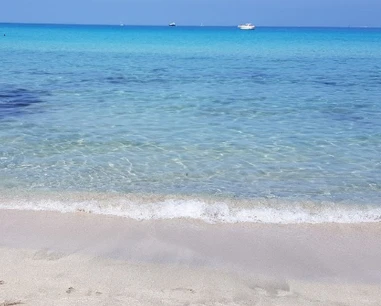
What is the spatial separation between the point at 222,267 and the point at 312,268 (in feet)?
3.24

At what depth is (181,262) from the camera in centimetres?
530

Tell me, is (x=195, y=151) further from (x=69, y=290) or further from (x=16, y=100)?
(x=16, y=100)

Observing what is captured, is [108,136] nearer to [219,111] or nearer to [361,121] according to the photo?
[219,111]

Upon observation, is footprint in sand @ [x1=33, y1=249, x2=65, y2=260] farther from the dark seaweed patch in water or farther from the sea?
the dark seaweed patch in water

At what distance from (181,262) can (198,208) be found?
167cm

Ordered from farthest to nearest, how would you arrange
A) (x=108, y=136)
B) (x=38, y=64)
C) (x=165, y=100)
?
(x=38, y=64) < (x=165, y=100) < (x=108, y=136)

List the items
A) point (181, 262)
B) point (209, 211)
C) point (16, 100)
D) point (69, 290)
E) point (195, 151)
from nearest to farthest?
point (69, 290) → point (181, 262) → point (209, 211) → point (195, 151) → point (16, 100)

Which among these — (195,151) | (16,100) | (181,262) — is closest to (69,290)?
(181,262)

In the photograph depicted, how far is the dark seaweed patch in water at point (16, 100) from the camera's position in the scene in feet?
44.9

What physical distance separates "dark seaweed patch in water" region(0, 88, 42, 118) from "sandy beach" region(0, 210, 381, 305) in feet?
25.2

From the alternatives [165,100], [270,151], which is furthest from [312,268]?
[165,100]

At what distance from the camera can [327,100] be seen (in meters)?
16.4

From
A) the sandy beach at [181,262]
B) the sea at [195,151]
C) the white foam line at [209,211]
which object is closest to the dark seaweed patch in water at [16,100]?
the sea at [195,151]

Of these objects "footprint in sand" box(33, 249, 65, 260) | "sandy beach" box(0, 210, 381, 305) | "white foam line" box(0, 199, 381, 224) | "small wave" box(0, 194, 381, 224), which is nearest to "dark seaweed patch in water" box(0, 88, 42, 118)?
"small wave" box(0, 194, 381, 224)
